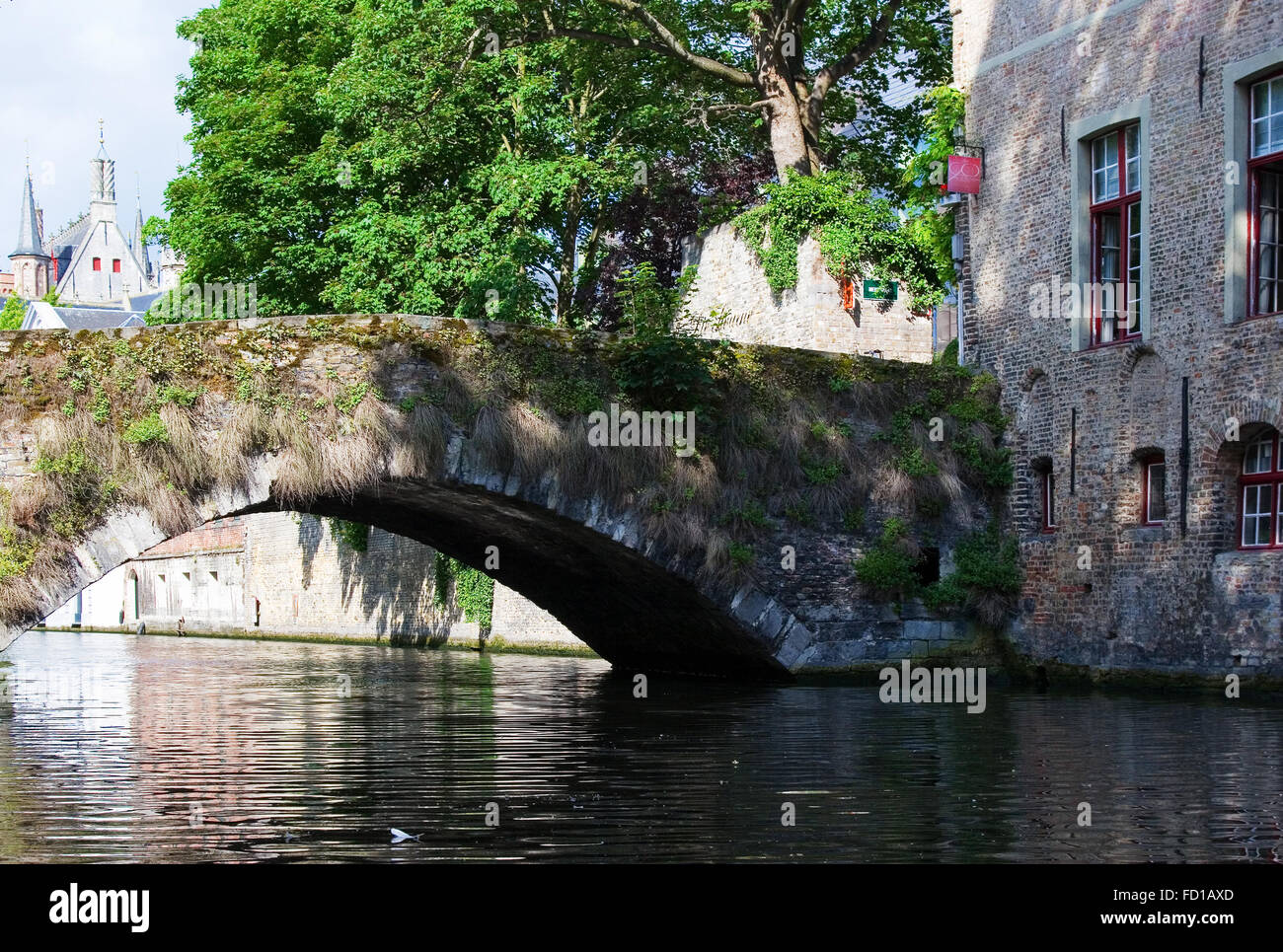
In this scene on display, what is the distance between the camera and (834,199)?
1884cm

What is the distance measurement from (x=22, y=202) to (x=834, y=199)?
3608 inches

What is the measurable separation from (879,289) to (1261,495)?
6768 mm

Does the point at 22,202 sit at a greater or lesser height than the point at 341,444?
greater

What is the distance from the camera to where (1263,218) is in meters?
13.1

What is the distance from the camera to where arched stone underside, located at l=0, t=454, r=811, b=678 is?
1214 centimetres

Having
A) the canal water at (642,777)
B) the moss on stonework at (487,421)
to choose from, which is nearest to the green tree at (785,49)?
the moss on stonework at (487,421)

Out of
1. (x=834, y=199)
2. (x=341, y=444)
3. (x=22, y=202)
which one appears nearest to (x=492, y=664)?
(x=834, y=199)

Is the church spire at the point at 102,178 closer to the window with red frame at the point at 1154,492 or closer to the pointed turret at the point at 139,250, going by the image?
the pointed turret at the point at 139,250

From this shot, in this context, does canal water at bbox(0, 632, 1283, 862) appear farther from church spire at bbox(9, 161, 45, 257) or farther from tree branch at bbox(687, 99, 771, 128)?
church spire at bbox(9, 161, 45, 257)

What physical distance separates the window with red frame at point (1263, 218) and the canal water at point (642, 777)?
3.33 meters

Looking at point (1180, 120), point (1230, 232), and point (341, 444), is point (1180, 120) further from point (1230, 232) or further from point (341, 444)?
point (341, 444)

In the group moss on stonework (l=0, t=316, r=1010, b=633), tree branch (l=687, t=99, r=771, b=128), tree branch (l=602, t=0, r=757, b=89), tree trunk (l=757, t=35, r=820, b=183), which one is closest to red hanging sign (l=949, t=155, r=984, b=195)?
moss on stonework (l=0, t=316, r=1010, b=633)

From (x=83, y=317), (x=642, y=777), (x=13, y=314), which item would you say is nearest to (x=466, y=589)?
(x=642, y=777)

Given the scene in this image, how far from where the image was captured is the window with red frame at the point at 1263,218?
13.0 m
